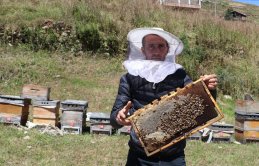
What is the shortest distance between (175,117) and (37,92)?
539 centimetres

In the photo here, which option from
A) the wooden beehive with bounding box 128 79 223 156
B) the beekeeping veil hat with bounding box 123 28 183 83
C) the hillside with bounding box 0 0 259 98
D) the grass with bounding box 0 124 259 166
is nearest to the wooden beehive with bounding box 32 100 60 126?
the grass with bounding box 0 124 259 166

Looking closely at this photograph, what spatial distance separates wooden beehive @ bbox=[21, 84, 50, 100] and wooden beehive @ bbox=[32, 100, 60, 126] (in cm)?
41

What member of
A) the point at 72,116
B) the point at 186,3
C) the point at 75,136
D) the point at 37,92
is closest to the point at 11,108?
the point at 37,92

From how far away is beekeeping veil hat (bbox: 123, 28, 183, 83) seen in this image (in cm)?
252

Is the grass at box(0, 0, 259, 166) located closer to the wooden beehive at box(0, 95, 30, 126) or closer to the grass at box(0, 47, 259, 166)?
the grass at box(0, 47, 259, 166)

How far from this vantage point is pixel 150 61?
2.55 metres

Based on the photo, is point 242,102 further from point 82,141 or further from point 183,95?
point 183,95

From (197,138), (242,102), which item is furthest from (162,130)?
(242,102)

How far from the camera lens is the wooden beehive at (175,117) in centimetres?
232

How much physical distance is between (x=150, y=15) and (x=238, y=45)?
3.08 m

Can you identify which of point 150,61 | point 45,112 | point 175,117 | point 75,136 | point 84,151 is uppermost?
point 150,61

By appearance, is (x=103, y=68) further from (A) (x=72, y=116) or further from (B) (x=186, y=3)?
(B) (x=186, y=3)

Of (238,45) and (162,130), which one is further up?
(162,130)

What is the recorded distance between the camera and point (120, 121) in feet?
7.77
